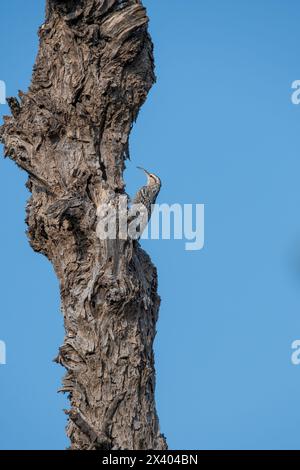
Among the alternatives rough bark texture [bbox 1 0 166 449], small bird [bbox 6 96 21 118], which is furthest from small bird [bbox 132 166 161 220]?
small bird [bbox 6 96 21 118]

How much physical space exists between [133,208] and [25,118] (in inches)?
38.8

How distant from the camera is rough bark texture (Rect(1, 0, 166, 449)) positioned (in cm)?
1183

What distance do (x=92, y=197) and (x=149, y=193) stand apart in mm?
488

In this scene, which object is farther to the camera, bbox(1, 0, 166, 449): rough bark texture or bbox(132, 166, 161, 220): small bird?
bbox(132, 166, 161, 220): small bird

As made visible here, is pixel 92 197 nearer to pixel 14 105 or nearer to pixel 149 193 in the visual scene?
pixel 149 193

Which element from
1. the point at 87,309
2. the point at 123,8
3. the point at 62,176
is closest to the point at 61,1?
the point at 123,8

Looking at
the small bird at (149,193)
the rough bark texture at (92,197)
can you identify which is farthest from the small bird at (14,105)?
the small bird at (149,193)

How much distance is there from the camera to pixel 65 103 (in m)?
12.2

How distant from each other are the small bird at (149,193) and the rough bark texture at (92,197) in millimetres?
137

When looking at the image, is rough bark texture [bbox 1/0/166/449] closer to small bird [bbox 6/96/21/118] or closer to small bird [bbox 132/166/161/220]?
small bird [bbox 6/96/21/118]

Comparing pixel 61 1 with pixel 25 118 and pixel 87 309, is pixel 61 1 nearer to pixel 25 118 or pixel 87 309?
pixel 25 118

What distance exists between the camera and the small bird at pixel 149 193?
1222 centimetres

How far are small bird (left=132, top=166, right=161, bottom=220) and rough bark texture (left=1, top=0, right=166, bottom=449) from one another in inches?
5.4

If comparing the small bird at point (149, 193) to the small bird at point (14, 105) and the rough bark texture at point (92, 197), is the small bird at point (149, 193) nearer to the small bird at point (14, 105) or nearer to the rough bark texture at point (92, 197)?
the rough bark texture at point (92, 197)
